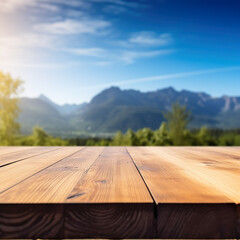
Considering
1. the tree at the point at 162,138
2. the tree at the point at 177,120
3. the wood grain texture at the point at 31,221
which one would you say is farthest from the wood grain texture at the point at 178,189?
the tree at the point at 177,120

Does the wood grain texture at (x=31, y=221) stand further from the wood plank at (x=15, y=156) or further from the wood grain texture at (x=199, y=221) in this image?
the wood plank at (x=15, y=156)

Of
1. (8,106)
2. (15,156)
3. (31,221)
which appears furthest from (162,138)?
(31,221)

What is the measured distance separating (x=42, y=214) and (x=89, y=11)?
41.4m

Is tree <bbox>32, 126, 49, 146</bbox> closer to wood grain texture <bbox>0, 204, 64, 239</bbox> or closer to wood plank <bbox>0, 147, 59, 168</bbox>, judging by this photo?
wood plank <bbox>0, 147, 59, 168</bbox>

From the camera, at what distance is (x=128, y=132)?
113 feet

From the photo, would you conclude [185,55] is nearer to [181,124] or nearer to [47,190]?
[181,124]

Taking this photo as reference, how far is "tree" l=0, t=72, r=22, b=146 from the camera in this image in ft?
63.8

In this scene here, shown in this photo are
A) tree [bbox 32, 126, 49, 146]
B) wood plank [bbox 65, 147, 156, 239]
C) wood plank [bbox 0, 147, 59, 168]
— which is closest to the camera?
wood plank [bbox 65, 147, 156, 239]

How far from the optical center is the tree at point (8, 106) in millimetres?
19453

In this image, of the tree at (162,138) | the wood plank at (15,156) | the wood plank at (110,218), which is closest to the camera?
the wood plank at (110,218)

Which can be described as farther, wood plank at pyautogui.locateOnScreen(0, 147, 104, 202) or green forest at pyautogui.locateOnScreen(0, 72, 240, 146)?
green forest at pyautogui.locateOnScreen(0, 72, 240, 146)

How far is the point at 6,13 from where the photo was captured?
116 feet

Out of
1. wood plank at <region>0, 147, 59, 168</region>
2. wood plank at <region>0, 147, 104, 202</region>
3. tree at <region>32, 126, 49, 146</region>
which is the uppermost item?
wood plank at <region>0, 147, 104, 202</region>

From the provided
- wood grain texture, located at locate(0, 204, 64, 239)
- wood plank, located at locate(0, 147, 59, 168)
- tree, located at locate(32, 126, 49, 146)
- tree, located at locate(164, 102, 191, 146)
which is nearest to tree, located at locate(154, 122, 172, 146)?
tree, located at locate(164, 102, 191, 146)
